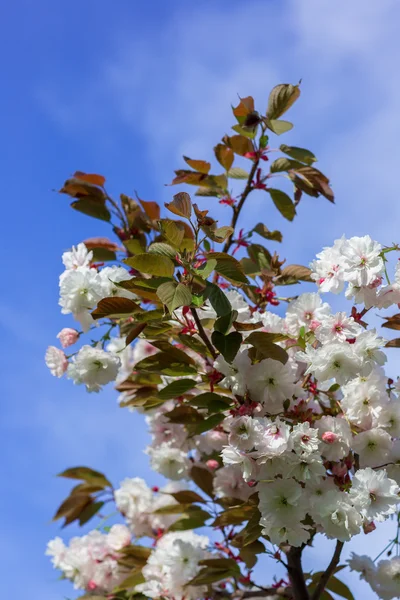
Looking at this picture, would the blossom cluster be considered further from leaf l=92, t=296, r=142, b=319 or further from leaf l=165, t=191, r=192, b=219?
leaf l=165, t=191, r=192, b=219

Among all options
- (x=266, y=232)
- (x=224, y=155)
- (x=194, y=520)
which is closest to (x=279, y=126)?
(x=224, y=155)

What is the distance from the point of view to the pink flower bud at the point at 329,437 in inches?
55.3

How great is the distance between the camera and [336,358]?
1.35 m

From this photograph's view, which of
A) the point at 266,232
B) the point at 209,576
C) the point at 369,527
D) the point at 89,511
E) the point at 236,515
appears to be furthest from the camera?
the point at 89,511

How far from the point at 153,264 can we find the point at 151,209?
30.0 inches

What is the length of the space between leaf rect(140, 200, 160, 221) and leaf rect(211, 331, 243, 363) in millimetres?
727

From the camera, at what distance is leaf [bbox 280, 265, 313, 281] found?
1.83 meters

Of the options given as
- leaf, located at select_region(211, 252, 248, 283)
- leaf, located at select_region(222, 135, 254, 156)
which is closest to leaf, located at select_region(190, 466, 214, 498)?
leaf, located at select_region(211, 252, 248, 283)

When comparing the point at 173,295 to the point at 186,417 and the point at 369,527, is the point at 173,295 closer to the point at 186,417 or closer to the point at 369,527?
the point at 186,417

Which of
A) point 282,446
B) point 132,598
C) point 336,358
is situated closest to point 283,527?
point 282,446

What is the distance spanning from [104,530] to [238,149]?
54.9 inches

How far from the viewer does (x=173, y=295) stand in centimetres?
122

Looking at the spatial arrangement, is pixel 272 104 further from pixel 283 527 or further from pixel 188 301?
pixel 283 527

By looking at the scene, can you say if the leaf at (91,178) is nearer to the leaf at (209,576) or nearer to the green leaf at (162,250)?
the green leaf at (162,250)
